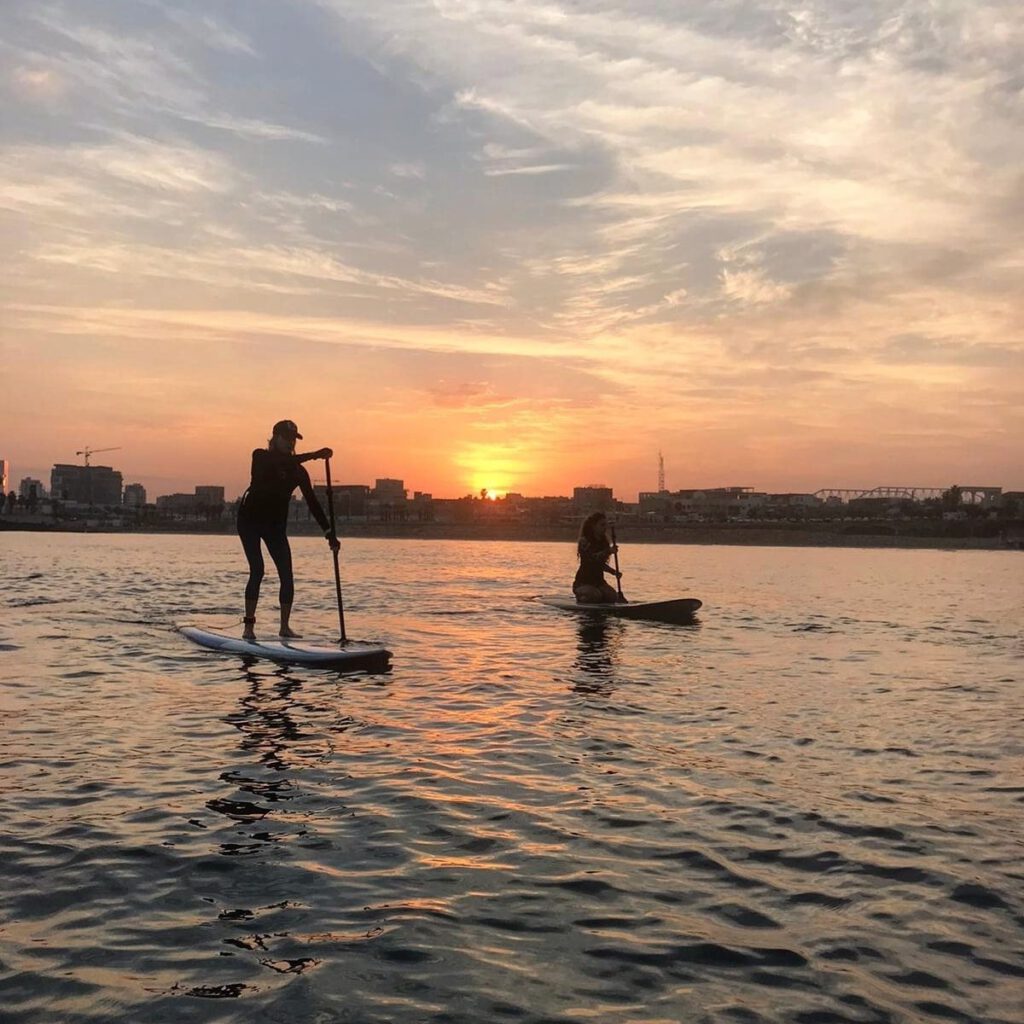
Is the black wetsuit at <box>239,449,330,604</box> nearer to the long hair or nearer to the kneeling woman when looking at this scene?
the long hair

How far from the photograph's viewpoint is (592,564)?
24.0 metres

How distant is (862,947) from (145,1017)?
11.6 ft

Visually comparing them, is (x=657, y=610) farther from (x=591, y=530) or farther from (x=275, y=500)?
(x=275, y=500)

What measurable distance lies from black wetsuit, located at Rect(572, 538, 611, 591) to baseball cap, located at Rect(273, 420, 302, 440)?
9.87m

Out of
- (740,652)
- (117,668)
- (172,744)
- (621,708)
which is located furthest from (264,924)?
(740,652)

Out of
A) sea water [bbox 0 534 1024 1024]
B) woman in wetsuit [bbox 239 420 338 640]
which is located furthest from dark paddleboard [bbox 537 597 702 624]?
woman in wetsuit [bbox 239 420 338 640]

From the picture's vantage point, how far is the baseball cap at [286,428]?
15.1 m

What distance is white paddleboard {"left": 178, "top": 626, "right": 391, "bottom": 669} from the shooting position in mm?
14227

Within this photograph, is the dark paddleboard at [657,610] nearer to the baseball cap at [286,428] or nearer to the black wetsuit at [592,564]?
the black wetsuit at [592,564]

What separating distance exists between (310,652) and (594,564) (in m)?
10.9

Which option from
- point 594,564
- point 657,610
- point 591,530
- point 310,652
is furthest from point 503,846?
point 594,564

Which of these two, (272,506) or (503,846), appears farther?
(272,506)

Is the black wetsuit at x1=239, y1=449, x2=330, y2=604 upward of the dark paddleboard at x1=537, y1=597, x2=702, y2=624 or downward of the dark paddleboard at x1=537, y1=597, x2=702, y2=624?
upward

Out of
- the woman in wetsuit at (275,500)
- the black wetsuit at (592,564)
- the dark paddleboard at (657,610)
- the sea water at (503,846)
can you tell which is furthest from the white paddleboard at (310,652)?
the dark paddleboard at (657,610)
